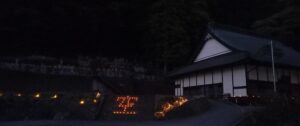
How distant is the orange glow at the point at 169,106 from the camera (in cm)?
1429

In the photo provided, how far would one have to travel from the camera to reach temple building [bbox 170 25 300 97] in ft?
65.5

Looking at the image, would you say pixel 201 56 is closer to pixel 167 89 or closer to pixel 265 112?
pixel 167 89

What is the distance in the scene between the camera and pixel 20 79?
25.7 metres

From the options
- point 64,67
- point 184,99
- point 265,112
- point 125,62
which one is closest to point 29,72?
point 64,67

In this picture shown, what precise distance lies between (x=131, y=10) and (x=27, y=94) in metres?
19.7

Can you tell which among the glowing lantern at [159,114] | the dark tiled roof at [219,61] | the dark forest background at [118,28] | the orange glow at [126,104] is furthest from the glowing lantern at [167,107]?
the dark forest background at [118,28]

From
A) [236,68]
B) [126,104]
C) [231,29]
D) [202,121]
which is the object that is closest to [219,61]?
[236,68]

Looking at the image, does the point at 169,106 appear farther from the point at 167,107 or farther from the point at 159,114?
the point at 159,114

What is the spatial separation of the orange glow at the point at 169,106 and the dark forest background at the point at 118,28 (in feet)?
53.6

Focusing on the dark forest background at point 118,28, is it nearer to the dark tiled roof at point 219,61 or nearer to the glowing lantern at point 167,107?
the dark tiled roof at point 219,61

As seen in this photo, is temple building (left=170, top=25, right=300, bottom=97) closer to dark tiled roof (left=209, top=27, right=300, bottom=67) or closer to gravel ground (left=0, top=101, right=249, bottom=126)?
Result: dark tiled roof (left=209, top=27, right=300, bottom=67)

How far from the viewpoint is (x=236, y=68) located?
20.5 meters

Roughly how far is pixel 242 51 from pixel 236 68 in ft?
3.48

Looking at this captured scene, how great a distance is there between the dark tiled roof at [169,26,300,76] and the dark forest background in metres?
4.10
